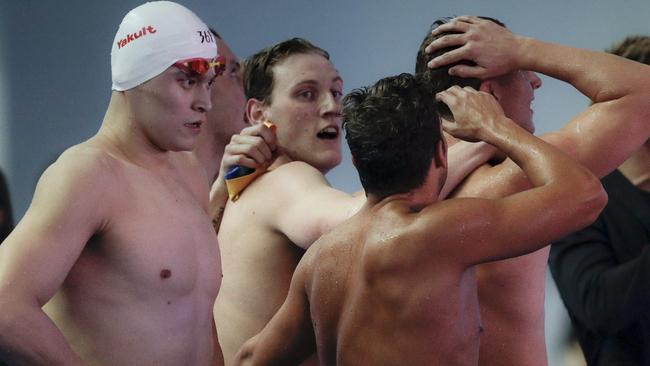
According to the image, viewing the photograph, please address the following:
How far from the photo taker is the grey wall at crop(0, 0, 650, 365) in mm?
4898

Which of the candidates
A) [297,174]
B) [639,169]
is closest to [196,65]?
[297,174]

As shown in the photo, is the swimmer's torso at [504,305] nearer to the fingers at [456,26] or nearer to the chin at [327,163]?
the fingers at [456,26]

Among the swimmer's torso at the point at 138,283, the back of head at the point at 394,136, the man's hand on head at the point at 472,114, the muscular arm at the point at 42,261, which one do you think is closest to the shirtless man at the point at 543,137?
the man's hand on head at the point at 472,114

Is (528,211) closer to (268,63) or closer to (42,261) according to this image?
(42,261)

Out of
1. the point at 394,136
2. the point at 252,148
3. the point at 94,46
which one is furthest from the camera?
the point at 94,46

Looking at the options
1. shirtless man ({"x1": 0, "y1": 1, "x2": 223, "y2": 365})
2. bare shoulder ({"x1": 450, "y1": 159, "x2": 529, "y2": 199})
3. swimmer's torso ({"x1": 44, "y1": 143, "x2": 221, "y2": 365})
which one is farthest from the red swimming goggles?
bare shoulder ({"x1": 450, "y1": 159, "x2": 529, "y2": 199})

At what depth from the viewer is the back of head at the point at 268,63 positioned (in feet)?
11.0

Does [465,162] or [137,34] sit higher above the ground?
[137,34]

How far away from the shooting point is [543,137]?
2482 millimetres

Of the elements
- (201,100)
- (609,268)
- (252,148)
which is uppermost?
(201,100)

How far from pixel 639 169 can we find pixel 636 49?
0.35 m

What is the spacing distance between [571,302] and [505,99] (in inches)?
24.5

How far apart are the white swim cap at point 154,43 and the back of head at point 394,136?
497 mm

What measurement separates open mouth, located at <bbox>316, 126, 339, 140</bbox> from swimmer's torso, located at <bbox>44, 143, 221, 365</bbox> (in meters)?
0.79
